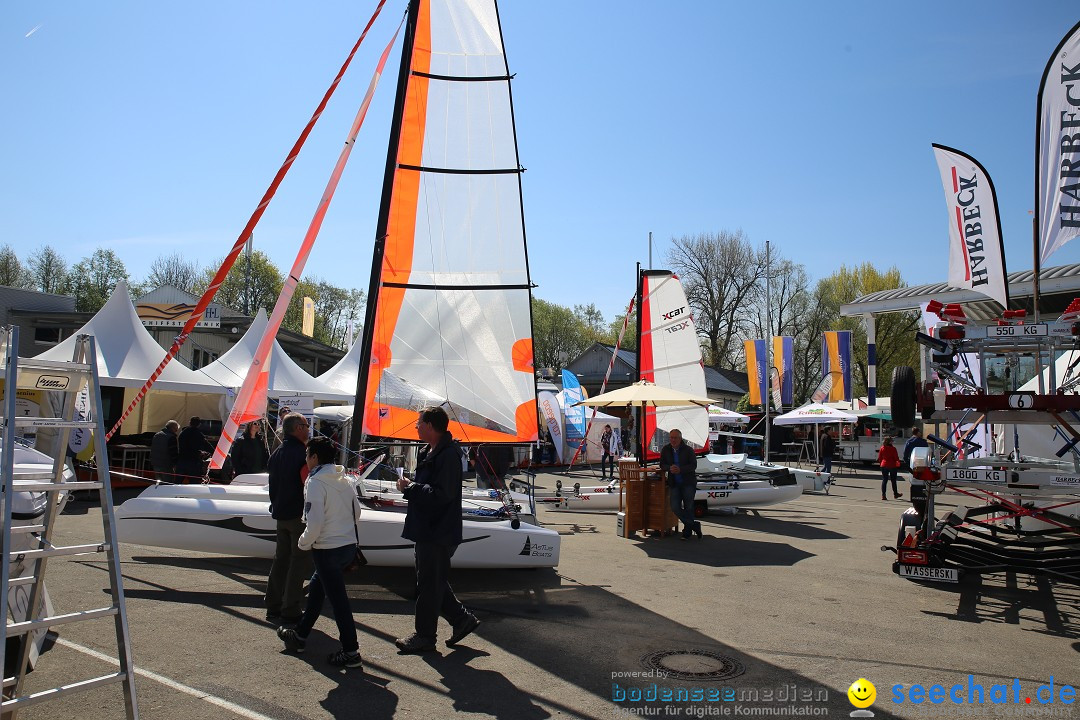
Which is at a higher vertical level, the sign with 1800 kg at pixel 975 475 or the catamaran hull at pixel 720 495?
the sign with 1800 kg at pixel 975 475

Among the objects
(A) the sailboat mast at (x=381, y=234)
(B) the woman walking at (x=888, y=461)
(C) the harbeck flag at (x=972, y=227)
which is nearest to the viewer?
(A) the sailboat mast at (x=381, y=234)

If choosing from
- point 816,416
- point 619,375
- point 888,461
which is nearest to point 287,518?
point 888,461

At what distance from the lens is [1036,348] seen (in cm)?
802

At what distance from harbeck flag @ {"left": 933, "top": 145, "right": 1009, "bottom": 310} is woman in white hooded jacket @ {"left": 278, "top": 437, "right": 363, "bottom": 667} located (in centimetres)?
969

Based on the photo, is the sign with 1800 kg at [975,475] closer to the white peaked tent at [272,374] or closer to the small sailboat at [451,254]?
the small sailboat at [451,254]

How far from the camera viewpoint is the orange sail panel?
8773 mm

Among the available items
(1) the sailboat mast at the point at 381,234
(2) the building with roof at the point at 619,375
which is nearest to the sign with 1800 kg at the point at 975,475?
(1) the sailboat mast at the point at 381,234

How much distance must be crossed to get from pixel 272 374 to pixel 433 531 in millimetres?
15613

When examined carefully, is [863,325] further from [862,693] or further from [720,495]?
[862,693]

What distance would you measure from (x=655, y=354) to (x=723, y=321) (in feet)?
133

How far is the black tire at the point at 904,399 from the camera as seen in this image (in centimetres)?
775

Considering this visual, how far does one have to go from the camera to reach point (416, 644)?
17.9ft

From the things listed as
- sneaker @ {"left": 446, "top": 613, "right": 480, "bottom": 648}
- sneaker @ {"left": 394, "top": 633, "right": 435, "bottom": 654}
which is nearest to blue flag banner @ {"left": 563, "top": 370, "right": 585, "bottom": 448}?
sneaker @ {"left": 446, "top": 613, "right": 480, "bottom": 648}

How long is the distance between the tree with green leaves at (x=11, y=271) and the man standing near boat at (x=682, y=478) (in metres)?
61.8
